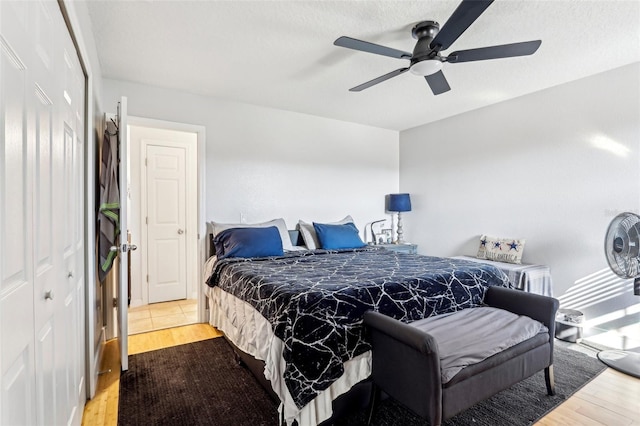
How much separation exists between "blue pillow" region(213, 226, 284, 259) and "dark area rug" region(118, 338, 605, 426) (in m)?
0.90

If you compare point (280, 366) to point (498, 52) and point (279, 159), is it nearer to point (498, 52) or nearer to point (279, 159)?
point (498, 52)

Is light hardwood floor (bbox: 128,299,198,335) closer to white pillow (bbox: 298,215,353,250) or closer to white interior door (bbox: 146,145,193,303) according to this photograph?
white interior door (bbox: 146,145,193,303)

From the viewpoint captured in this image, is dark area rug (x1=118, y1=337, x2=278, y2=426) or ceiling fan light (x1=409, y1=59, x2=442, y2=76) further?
ceiling fan light (x1=409, y1=59, x2=442, y2=76)

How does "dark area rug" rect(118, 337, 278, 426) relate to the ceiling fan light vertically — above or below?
below

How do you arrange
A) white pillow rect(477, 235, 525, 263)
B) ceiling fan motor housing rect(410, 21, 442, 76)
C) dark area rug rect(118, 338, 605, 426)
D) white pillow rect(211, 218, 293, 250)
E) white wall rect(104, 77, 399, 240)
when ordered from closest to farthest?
dark area rug rect(118, 338, 605, 426) → ceiling fan motor housing rect(410, 21, 442, 76) → white pillow rect(211, 218, 293, 250) → white wall rect(104, 77, 399, 240) → white pillow rect(477, 235, 525, 263)

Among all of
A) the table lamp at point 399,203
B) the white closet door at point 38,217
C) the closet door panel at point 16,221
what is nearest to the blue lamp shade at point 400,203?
the table lamp at point 399,203

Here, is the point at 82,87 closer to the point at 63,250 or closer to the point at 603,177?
the point at 63,250

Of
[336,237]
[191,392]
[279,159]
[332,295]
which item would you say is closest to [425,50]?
[332,295]

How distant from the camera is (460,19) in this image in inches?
69.1

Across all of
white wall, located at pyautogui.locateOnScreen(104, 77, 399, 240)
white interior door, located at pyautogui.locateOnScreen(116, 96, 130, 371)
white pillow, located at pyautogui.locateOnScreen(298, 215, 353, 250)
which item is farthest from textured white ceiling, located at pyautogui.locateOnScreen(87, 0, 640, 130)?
white pillow, located at pyautogui.locateOnScreen(298, 215, 353, 250)

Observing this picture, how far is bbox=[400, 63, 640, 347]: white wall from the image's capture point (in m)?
2.95

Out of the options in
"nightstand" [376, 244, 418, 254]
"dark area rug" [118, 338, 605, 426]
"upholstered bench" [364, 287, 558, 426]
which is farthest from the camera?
"nightstand" [376, 244, 418, 254]

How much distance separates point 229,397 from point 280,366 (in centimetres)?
61

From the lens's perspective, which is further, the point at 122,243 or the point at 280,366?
the point at 122,243
